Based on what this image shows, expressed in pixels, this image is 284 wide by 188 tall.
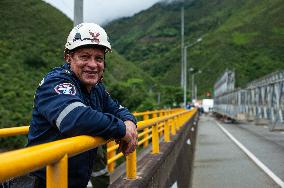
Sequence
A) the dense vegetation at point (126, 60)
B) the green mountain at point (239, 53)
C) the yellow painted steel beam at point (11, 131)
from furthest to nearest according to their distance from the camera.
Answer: the green mountain at point (239, 53), the dense vegetation at point (126, 60), the yellow painted steel beam at point (11, 131)

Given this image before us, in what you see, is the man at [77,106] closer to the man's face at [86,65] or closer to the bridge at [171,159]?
the man's face at [86,65]

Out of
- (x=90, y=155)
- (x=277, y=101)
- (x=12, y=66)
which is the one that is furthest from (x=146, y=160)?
(x=12, y=66)

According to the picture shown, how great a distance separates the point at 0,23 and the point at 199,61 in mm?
85438

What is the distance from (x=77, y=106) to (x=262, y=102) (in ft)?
99.2

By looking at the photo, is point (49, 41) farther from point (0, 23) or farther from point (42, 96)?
point (42, 96)

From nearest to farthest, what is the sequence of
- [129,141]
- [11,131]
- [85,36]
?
[85,36]
[129,141]
[11,131]

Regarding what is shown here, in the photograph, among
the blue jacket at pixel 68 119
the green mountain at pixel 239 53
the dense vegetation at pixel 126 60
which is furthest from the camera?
the green mountain at pixel 239 53

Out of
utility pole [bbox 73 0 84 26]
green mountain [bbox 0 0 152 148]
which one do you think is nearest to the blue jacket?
utility pole [bbox 73 0 84 26]

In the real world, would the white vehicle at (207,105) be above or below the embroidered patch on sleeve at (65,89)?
above

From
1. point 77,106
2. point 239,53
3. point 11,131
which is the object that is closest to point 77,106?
point 77,106

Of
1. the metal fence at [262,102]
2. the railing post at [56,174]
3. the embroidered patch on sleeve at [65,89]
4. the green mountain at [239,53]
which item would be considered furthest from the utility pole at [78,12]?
the green mountain at [239,53]

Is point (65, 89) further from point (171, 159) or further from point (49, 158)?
point (171, 159)

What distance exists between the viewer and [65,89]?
109 inches

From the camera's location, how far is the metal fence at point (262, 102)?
26031 mm
